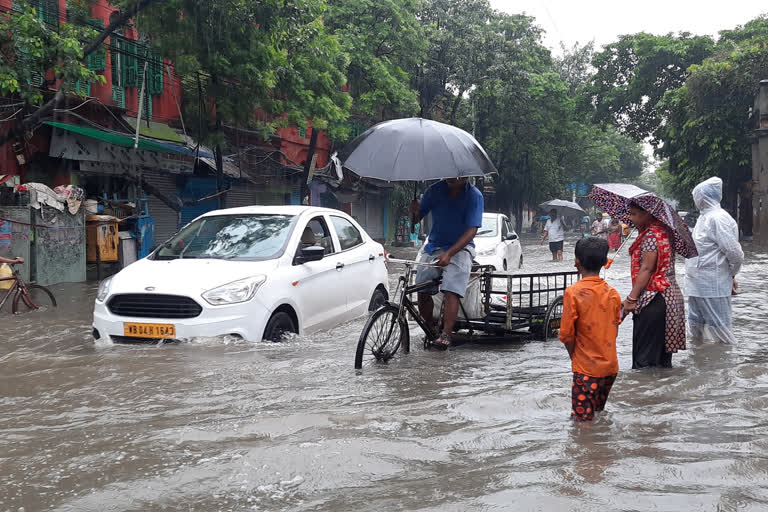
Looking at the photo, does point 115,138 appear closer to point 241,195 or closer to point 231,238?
point 241,195

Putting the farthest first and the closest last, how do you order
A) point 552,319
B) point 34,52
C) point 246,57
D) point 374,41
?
point 374,41 → point 246,57 → point 34,52 → point 552,319

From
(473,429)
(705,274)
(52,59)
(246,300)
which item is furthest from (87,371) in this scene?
(52,59)

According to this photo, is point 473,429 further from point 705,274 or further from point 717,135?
point 717,135

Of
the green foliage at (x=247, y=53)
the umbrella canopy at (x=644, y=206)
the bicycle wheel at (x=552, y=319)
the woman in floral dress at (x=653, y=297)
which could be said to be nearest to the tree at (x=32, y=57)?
the green foliage at (x=247, y=53)

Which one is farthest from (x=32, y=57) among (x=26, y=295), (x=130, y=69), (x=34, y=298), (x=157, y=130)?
(x=157, y=130)

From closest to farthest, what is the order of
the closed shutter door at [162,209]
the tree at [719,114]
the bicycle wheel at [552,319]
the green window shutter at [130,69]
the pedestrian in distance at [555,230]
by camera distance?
the bicycle wheel at [552,319] → the green window shutter at [130,69] → the closed shutter door at [162,209] → the pedestrian in distance at [555,230] → the tree at [719,114]

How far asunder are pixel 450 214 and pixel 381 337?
142 cm

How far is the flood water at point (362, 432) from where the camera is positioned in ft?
11.0

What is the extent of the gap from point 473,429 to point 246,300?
2634 millimetres

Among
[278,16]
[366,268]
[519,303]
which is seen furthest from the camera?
Result: [278,16]

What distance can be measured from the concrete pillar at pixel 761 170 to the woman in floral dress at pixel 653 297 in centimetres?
2082

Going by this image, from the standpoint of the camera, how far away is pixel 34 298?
35.1 feet

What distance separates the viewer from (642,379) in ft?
18.5

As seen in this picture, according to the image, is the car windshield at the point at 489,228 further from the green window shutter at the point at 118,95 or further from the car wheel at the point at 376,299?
the green window shutter at the point at 118,95
